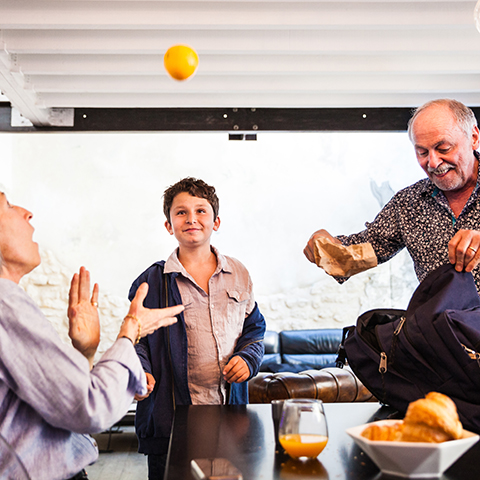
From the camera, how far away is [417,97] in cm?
332

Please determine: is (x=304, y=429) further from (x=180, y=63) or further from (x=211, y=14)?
(x=211, y=14)

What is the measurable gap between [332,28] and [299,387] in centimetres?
214

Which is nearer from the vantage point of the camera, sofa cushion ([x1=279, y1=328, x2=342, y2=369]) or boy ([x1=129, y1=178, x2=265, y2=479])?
boy ([x1=129, y1=178, x2=265, y2=479])

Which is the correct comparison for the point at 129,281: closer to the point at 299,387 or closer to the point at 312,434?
the point at 299,387

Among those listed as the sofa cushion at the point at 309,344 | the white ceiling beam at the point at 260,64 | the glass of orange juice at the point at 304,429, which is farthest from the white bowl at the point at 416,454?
the sofa cushion at the point at 309,344

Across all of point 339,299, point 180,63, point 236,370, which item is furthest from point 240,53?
point 339,299

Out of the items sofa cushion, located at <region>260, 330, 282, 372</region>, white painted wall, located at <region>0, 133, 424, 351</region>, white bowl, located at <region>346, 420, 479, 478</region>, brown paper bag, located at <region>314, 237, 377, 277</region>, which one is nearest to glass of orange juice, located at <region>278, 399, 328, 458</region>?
white bowl, located at <region>346, 420, 479, 478</region>

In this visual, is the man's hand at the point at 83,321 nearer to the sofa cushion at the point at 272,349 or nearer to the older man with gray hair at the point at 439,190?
the older man with gray hair at the point at 439,190

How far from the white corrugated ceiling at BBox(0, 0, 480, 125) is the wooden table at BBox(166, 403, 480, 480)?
193 centimetres

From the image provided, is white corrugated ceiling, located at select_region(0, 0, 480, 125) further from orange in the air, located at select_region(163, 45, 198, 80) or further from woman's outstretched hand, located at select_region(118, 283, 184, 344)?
woman's outstretched hand, located at select_region(118, 283, 184, 344)

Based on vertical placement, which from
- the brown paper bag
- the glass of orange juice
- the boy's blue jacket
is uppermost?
the brown paper bag

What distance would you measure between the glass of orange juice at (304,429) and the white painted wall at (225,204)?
6411mm

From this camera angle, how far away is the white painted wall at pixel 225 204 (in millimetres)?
7352

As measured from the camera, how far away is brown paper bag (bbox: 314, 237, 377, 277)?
203cm
